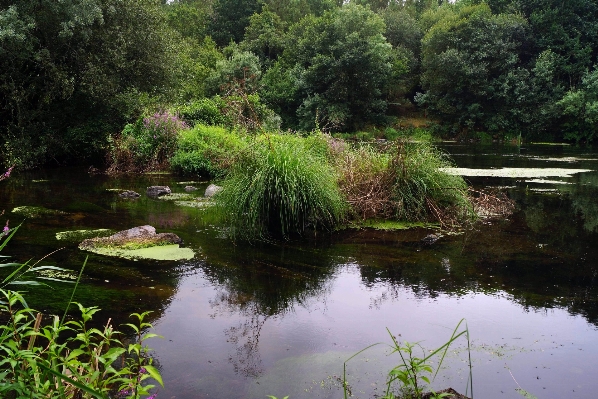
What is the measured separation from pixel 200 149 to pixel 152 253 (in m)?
8.37

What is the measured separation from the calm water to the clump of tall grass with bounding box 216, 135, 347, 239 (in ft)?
1.43

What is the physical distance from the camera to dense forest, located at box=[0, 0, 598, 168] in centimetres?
1653

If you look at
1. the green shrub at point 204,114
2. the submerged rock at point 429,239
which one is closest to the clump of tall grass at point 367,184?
the submerged rock at point 429,239

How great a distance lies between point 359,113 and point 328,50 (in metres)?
4.81

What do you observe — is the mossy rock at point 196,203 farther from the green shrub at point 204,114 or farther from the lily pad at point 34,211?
the green shrub at point 204,114

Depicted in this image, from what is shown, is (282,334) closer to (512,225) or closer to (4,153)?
(512,225)

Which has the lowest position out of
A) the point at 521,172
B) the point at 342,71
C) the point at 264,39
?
the point at 521,172

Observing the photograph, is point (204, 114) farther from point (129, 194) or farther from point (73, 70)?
point (129, 194)

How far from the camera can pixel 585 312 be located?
16.8ft

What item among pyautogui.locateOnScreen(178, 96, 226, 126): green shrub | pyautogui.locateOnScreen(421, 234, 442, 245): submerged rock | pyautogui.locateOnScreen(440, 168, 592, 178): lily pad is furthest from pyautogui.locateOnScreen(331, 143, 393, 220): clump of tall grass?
pyautogui.locateOnScreen(178, 96, 226, 126): green shrub

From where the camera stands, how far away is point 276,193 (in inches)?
301

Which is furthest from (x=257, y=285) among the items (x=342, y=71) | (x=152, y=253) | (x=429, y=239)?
(x=342, y=71)

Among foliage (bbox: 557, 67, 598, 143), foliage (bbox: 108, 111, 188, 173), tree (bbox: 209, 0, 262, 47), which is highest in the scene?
tree (bbox: 209, 0, 262, 47)

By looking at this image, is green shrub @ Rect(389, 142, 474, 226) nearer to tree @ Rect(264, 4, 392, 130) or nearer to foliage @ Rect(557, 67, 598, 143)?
tree @ Rect(264, 4, 392, 130)
